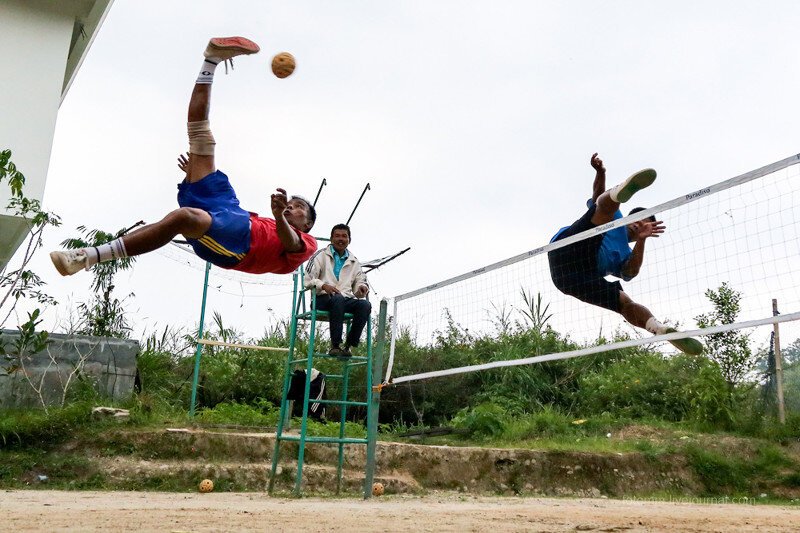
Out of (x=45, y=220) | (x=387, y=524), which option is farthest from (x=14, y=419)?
(x=387, y=524)

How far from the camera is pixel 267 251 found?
5277mm

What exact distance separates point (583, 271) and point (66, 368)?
251 inches

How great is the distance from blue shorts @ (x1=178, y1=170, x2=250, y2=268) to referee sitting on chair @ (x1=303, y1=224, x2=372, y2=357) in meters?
2.14

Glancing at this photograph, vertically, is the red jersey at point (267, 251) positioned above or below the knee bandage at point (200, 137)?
below

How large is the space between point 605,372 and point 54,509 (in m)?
9.87

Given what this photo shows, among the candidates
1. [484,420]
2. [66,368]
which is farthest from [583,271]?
[66,368]

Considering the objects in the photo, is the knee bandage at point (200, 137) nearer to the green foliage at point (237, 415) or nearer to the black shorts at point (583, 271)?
the black shorts at point (583, 271)

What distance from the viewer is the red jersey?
17.1ft

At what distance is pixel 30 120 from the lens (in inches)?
426

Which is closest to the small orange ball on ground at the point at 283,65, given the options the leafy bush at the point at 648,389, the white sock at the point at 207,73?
the white sock at the point at 207,73

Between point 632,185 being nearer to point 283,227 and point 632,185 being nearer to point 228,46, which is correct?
point 283,227

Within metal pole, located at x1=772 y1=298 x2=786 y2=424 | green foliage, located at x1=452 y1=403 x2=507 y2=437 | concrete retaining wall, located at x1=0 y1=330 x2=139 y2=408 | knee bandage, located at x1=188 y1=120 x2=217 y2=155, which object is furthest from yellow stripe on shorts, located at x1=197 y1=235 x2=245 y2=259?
metal pole, located at x1=772 y1=298 x2=786 y2=424

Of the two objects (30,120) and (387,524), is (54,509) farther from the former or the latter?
(30,120)

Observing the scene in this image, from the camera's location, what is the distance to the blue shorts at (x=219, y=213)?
16.0 ft
